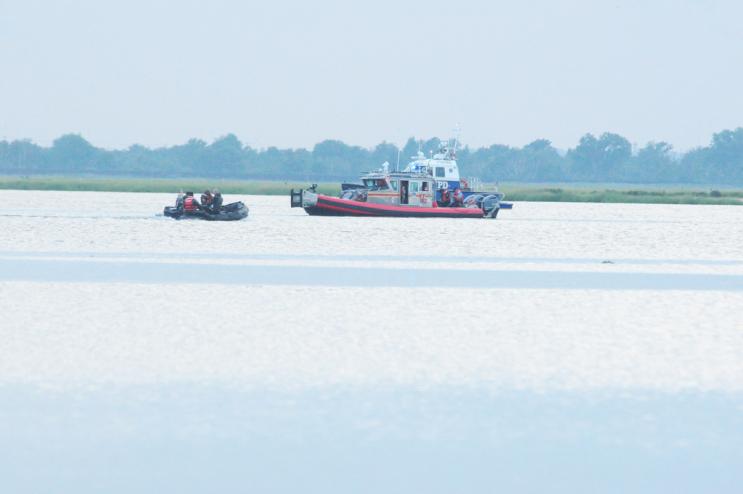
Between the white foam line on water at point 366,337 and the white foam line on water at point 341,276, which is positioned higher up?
the white foam line on water at point 366,337

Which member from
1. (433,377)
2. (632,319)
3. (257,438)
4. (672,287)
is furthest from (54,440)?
(672,287)

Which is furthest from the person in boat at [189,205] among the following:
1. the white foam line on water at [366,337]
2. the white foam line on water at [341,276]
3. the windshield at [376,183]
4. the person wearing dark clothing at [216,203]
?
the white foam line on water at [366,337]

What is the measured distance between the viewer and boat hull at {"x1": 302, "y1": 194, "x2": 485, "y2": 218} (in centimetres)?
5838

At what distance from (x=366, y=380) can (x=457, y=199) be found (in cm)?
5108

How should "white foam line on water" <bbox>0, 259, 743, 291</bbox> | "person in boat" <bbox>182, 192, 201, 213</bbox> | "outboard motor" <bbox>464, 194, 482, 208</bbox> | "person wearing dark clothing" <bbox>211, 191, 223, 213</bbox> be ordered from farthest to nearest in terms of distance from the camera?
"outboard motor" <bbox>464, 194, 482, 208</bbox> → "person wearing dark clothing" <bbox>211, 191, 223, 213</bbox> → "person in boat" <bbox>182, 192, 201, 213</bbox> → "white foam line on water" <bbox>0, 259, 743, 291</bbox>

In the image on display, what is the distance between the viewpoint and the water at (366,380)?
28.1 ft

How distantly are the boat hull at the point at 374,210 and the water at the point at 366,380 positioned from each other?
3147 cm

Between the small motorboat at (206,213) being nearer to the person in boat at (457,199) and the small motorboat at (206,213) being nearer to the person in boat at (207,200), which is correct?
the person in boat at (207,200)

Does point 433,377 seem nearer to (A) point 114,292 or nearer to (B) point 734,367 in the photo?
(B) point 734,367

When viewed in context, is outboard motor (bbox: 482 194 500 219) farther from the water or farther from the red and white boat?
the water

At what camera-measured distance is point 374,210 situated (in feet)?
192

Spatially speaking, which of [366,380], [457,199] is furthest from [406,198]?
[366,380]

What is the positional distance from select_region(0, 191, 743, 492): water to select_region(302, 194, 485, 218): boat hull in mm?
31470

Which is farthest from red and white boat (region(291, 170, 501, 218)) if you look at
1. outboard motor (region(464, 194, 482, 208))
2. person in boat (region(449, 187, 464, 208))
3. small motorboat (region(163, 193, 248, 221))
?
small motorboat (region(163, 193, 248, 221))
